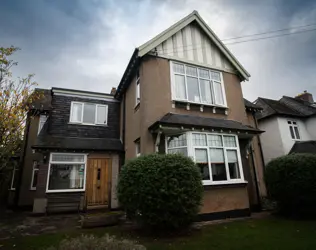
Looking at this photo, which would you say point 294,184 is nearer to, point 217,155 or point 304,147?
point 217,155

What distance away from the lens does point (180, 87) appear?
955cm

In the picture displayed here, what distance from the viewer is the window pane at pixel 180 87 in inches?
370

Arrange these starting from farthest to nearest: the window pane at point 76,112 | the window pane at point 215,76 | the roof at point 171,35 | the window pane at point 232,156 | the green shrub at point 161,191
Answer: the window pane at point 76,112 < the window pane at point 215,76 < the roof at point 171,35 < the window pane at point 232,156 < the green shrub at point 161,191

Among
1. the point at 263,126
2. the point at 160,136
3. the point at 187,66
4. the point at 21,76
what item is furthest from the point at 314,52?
the point at 21,76

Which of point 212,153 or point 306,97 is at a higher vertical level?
point 306,97

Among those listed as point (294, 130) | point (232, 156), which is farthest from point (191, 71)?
point (294, 130)

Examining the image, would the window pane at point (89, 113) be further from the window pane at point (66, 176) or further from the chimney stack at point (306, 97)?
the chimney stack at point (306, 97)

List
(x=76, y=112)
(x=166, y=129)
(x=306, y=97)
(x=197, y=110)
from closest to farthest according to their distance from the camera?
(x=166, y=129) → (x=197, y=110) → (x=76, y=112) → (x=306, y=97)

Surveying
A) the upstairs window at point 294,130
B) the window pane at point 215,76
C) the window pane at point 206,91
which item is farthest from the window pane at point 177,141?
the upstairs window at point 294,130

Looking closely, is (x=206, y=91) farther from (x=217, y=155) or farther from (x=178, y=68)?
(x=217, y=155)

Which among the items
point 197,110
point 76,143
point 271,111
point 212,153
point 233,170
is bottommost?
point 233,170

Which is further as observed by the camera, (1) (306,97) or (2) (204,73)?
(1) (306,97)

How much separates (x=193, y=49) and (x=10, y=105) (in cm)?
879

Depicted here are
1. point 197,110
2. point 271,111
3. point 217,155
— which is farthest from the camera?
point 271,111
